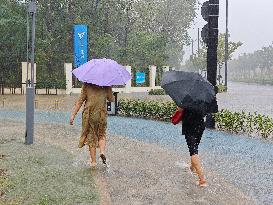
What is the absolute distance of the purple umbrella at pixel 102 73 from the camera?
7.30m

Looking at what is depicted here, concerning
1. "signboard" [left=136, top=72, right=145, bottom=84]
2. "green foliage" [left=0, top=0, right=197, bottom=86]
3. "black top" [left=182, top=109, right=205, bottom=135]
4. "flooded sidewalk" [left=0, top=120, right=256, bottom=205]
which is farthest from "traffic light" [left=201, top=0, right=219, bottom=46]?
"signboard" [left=136, top=72, right=145, bottom=84]

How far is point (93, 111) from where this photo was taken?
7.66m

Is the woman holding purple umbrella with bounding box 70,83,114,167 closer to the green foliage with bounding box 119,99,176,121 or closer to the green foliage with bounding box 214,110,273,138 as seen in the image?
the green foliage with bounding box 214,110,273,138

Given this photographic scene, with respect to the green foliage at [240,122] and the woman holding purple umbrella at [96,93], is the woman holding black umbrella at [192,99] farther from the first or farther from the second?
the green foliage at [240,122]

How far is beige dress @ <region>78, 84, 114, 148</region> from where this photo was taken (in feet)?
25.0

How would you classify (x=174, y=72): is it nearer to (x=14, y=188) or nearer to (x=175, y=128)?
(x=14, y=188)

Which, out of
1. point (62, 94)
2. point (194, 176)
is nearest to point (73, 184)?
point (194, 176)

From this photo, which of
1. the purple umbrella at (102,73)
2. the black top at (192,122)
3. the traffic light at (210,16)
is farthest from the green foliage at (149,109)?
the black top at (192,122)

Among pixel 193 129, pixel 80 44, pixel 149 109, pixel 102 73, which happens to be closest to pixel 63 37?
pixel 80 44

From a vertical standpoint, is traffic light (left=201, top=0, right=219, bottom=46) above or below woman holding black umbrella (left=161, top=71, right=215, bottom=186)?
above

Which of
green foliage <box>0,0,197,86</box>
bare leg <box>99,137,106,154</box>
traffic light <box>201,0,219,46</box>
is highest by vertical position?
green foliage <box>0,0,197,86</box>

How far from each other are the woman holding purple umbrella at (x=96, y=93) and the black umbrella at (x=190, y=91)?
0.95m

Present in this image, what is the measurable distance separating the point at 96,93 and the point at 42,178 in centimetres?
163

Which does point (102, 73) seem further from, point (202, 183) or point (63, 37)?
point (63, 37)
